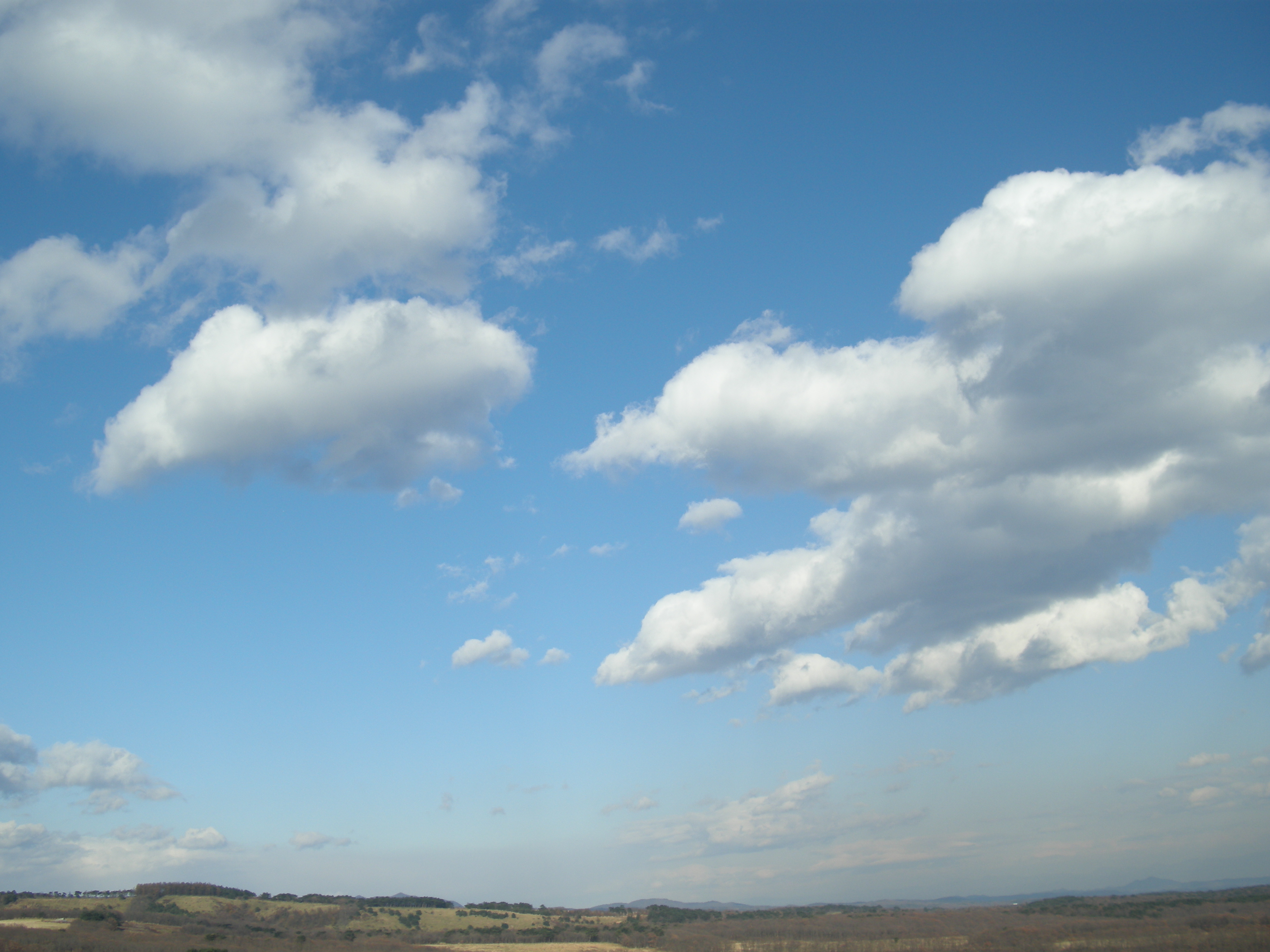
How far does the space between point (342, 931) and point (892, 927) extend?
11486 centimetres

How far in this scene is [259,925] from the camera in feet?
513

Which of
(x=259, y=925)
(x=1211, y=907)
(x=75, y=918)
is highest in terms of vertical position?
(x=75, y=918)

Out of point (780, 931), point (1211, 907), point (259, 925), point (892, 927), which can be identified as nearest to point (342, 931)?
point (259, 925)

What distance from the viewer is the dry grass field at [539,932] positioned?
354ft

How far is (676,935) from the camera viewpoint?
6777 inches

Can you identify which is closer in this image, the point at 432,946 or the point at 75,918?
the point at 75,918

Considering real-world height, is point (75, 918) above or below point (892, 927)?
above

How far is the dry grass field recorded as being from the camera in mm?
107812

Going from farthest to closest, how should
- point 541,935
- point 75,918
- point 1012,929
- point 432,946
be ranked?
point 541,935 < point 1012,929 < point 432,946 < point 75,918

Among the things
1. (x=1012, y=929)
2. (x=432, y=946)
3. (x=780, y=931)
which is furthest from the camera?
(x=780, y=931)

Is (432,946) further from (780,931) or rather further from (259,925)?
(780,931)

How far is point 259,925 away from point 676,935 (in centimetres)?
8089

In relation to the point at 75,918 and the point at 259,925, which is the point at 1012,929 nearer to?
the point at 259,925

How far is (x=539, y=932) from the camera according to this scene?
570 ft
